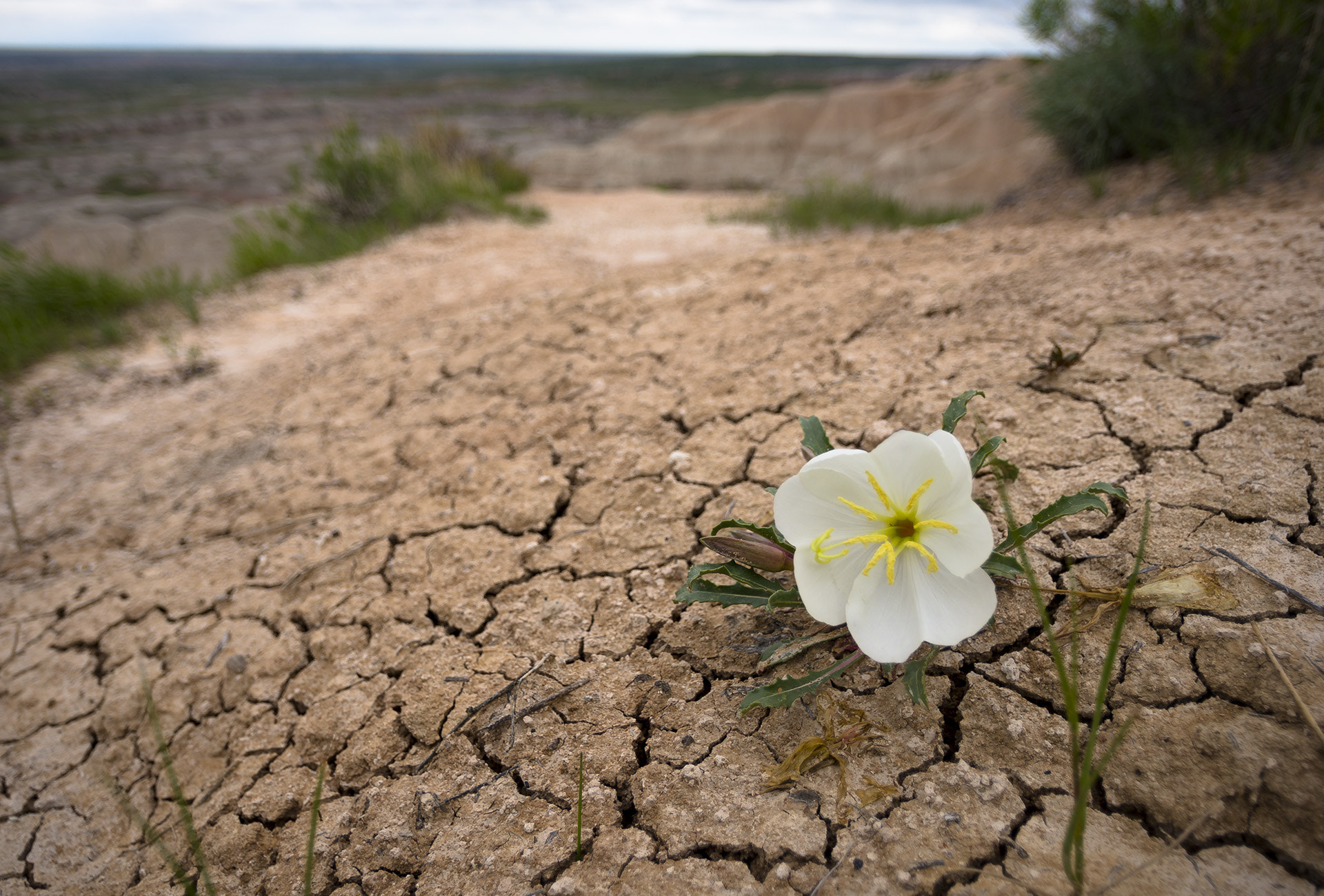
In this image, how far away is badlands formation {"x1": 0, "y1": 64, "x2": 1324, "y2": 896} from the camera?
1075 millimetres

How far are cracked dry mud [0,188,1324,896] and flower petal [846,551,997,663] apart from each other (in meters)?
0.27

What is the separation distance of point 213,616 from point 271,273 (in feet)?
15.2

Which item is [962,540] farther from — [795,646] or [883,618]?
[795,646]

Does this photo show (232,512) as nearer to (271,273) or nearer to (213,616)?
(213,616)

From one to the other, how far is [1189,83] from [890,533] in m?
4.49

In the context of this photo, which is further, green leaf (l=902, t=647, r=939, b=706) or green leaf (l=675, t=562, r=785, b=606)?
green leaf (l=675, t=562, r=785, b=606)

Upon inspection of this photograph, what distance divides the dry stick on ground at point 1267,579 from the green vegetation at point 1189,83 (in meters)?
2.82

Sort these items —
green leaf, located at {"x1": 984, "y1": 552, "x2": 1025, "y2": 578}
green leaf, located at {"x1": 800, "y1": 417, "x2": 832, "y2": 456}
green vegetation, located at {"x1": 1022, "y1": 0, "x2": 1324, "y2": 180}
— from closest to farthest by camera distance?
green leaf, located at {"x1": 984, "y1": 552, "x2": 1025, "y2": 578} < green leaf, located at {"x1": 800, "y1": 417, "x2": 832, "y2": 456} < green vegetation, located at {"x1": 1022, "y1": 0, "x2": 1324, "y2": 180}

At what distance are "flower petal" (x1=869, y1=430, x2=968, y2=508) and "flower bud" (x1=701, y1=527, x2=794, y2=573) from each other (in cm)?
31

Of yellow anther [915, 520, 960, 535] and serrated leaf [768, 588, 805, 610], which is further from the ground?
yellow anther [915, 520, 960, 535]

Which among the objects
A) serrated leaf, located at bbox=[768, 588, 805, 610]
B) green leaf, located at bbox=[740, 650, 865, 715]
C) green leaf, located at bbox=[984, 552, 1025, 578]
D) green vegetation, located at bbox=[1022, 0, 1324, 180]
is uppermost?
green vegetation, located at bbox=[1022, 0, 1324, 180]

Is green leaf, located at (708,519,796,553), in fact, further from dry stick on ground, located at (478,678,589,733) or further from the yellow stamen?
dry stick on ground, located at (478,678,589,733)

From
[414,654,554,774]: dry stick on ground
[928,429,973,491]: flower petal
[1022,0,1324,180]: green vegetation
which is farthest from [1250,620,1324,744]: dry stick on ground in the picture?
[1022,0,1324,180]: green vegetation

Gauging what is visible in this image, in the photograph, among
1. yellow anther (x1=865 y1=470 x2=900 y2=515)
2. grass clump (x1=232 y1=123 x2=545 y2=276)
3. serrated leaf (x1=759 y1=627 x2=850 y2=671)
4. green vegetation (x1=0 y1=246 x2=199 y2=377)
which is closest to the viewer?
yellow anther (x1=865 y1=470 x2=900 y2=515)
